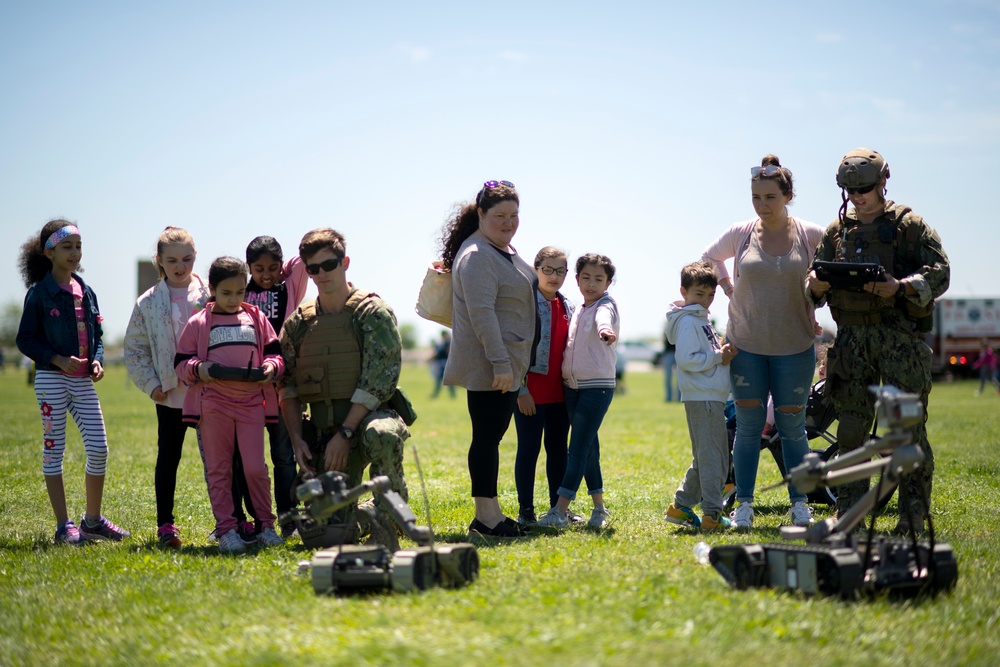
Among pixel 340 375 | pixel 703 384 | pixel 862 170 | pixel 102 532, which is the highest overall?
pixel 862 170

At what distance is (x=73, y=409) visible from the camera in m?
6.64

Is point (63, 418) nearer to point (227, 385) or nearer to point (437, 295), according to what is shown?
point (227, 385)

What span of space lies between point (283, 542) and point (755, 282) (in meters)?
3.62

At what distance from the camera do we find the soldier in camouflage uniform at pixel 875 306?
18.6 feet

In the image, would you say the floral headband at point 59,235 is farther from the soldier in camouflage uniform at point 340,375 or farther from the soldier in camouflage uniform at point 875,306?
the soldier in camouflage uniform at point 875,306

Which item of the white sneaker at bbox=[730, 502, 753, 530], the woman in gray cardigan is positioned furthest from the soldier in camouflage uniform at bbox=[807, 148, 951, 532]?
the woman in gray cardigan

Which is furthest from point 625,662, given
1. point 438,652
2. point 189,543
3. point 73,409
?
point 73,409

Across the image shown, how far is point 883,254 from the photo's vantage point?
574cm

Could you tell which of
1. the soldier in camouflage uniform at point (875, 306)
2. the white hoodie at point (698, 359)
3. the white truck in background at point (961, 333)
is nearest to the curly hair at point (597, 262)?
the white hoodie at point (698, 359)

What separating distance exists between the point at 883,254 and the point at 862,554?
2.19 metres

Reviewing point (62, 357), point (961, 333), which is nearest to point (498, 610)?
point (62, 357)

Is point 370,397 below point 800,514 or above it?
above

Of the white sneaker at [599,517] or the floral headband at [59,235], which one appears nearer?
the floral headband at [59,235]

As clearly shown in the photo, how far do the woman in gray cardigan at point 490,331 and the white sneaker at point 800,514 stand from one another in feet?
6.55
